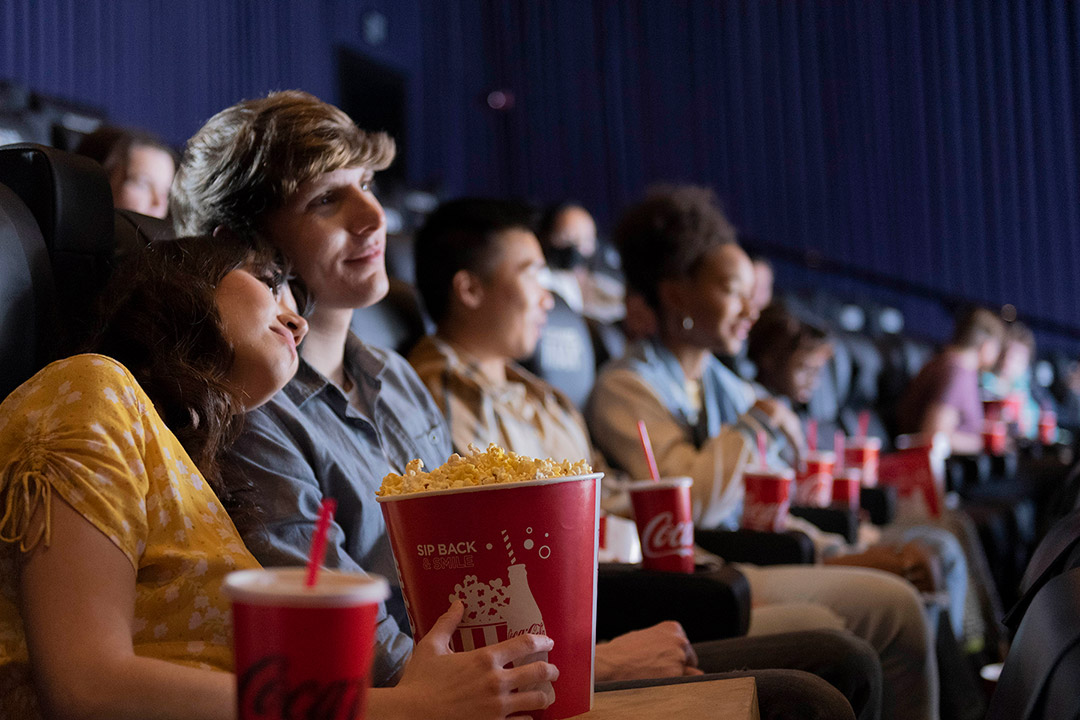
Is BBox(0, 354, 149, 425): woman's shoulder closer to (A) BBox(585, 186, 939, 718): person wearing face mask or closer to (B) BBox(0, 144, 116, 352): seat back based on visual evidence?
(B) BBox(0, 144, 116, 352): seat back

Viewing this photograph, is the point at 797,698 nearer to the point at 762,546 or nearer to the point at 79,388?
the point at 79,388

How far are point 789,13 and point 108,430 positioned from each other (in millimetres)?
6863

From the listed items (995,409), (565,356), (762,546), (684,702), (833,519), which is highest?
(684,702)

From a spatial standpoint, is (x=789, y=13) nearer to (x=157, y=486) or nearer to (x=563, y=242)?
(x=563, y=242)

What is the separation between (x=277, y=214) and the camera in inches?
50.3

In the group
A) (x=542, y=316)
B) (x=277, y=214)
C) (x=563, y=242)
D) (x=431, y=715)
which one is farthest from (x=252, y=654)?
(x=563, y=242)

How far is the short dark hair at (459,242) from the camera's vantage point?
1921 millimetres

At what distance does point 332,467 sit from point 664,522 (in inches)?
18.5

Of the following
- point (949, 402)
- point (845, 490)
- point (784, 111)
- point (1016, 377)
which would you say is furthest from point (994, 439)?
point (784, 111)

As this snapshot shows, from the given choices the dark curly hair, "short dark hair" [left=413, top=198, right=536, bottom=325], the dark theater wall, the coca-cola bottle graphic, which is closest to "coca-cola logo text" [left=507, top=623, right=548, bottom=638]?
the coca-cola bottle graphic

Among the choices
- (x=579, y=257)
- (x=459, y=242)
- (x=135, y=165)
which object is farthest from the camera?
(x=579, y=257)

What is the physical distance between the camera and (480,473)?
0.82 meters

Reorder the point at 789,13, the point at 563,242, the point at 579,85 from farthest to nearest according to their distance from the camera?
the point at 579,85 < the point at 789,13 < the point at 563,242

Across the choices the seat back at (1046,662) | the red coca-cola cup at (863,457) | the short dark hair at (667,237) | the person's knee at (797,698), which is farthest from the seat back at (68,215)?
the red coca-cola cup at (863,457)
